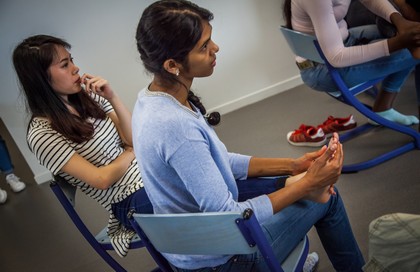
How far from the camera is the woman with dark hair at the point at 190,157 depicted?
1.01 metres

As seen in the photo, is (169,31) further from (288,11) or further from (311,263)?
(288,11)

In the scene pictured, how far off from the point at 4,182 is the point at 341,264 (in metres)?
3.20

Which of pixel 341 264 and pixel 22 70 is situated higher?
pixel 22 70

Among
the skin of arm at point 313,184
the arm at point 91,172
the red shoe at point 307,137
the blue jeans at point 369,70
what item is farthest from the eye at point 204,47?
the red shoe at point 307,137

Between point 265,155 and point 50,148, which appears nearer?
point 50,148

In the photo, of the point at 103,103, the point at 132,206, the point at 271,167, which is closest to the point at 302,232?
the point at 271,167

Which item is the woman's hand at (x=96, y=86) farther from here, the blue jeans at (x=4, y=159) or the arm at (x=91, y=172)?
the blue jeans at (x=4, y=159)

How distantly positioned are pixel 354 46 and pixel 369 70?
16 centimetres

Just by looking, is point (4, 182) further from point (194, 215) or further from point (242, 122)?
point (194, 215)

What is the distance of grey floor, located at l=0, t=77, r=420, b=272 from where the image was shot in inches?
73.5

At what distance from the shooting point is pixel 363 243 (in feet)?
5.44

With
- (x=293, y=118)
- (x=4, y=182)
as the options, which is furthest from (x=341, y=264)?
(x=4, y=182)

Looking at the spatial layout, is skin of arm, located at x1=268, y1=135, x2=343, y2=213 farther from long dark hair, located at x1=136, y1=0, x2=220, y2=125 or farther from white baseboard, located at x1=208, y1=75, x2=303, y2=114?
white baseboard, located at x1=208, y1=75, x2=303, y2=114

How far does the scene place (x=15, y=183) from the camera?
3227 mm
